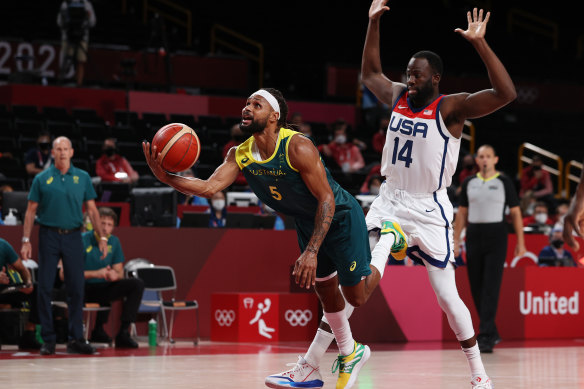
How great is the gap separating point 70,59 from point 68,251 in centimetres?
1050

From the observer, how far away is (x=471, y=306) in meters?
12.8

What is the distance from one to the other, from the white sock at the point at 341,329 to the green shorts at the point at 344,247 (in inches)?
10.7

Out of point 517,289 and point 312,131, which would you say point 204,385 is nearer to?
point 517,289

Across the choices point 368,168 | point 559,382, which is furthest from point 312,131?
point 559,382

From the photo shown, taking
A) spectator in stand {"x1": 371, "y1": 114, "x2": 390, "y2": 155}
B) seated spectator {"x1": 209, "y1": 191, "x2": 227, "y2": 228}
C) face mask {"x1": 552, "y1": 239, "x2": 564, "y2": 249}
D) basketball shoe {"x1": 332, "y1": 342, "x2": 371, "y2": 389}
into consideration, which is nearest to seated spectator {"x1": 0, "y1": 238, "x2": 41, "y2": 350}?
seated spectator {"x1": 209, "y1": 191, "x2": 227, "y2": 228}

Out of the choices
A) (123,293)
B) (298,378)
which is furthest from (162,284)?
(298,378)

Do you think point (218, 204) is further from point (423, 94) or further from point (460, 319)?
point (460, 319)

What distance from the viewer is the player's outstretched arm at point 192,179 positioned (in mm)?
5859

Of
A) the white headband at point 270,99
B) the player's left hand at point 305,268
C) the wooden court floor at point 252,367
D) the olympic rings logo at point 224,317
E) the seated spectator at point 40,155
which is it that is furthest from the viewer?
the seated spectator at point 40,155

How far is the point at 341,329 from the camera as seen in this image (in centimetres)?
652

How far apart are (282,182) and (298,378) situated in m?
1.44

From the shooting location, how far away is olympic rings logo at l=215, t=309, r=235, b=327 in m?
11.9

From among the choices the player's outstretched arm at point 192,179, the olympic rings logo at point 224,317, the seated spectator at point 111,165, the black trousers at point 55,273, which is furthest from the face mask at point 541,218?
the player's outstretched arm at point 192,179

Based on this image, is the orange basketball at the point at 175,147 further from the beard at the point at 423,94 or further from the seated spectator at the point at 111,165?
the seated spectator at the point at 111,165
